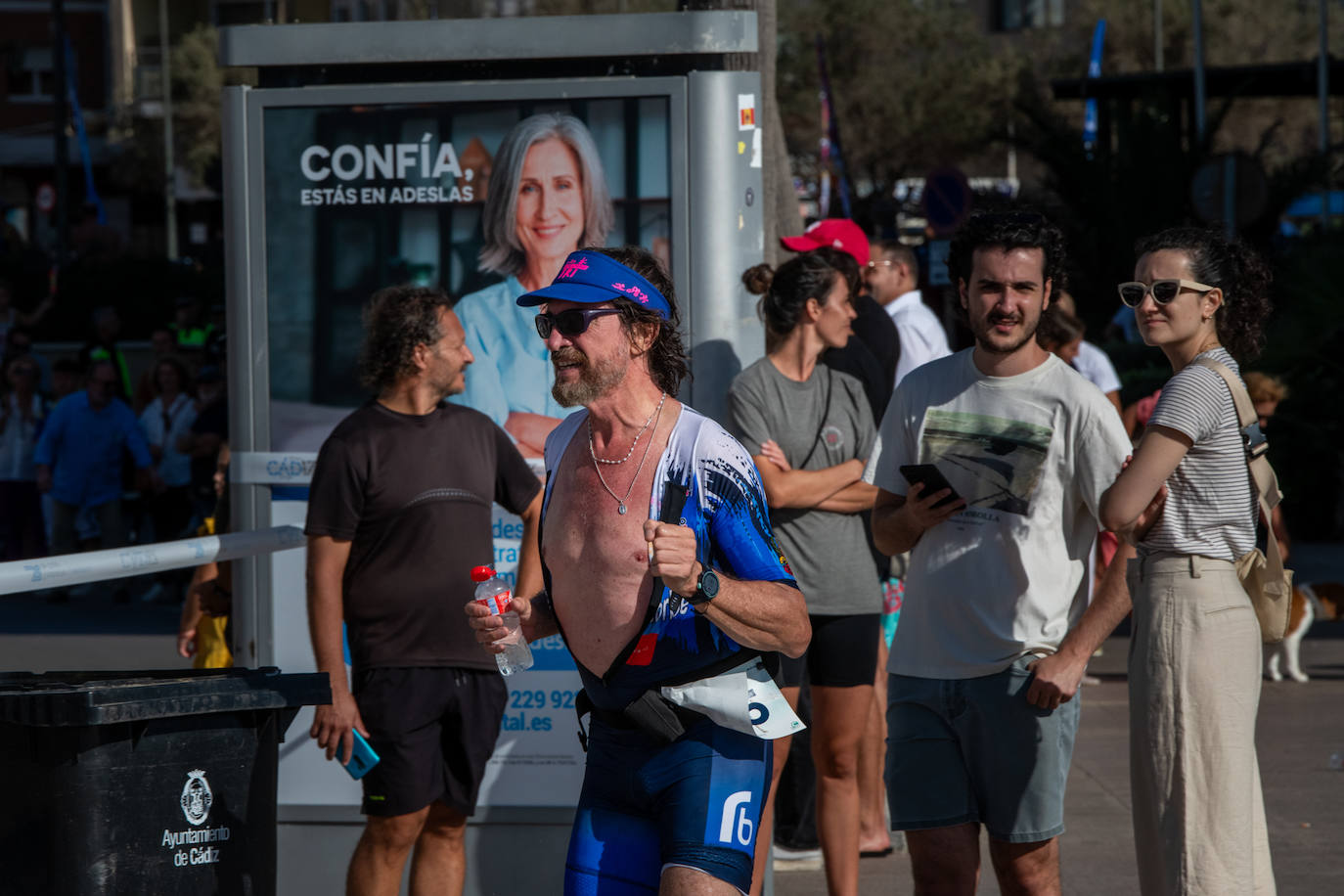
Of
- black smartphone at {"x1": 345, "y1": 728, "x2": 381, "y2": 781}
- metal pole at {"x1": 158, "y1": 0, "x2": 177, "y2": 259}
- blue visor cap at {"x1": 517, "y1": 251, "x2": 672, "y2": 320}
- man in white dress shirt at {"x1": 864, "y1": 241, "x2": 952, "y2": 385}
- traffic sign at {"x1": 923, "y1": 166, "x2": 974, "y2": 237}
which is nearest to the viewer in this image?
blue visor cap at {"x1": 517, "y1": 251, "x2": 672, "y2": 320}

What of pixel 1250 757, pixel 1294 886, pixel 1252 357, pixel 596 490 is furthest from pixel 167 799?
pixel 1294 886

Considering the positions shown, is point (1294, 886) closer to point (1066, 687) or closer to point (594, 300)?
point (1066, 687)

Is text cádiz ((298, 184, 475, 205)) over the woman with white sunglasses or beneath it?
over

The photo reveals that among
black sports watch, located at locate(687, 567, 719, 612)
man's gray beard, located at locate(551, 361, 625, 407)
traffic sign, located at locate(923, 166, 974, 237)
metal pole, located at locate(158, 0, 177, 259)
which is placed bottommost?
black sports watch, located at locate(687, 567, 719, 612)

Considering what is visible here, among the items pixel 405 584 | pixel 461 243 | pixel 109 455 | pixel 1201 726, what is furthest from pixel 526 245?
pixel 109 455

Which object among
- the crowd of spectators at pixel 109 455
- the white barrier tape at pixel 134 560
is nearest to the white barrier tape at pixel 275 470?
the white barrier tape at pixel 134 560

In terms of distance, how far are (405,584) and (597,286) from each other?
145 cm

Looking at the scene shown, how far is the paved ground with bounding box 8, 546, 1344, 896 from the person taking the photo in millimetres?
5797

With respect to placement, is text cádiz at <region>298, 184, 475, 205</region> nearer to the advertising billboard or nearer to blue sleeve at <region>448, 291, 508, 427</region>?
the advertising billboard

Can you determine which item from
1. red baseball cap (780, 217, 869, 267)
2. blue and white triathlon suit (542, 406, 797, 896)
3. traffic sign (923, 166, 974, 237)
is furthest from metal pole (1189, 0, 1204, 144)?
blue and white triathlon suit (542, 406, 797, 896)

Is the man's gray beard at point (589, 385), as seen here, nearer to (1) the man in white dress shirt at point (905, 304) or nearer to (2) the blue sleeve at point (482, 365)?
(2) the blue sleeve at point (482, 365)

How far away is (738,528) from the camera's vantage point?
10.5ft

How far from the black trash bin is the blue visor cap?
1023mm

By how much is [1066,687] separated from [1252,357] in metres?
0.98
